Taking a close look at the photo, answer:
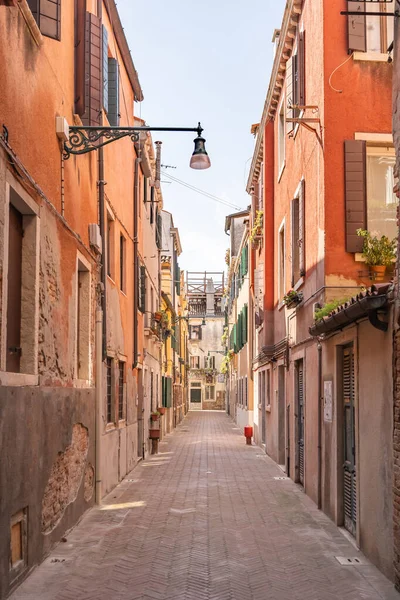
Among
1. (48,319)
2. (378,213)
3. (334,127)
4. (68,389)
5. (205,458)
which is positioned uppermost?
(334,127)

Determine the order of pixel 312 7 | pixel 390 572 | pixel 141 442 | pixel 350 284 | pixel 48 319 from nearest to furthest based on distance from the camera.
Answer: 1. pixel 390 572
2. pixel 48 319
3. pixel 350 284
4. pixel 312 7
5. pixel 141 442

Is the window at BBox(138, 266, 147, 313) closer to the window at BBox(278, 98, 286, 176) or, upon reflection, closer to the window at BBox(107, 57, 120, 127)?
the window at BBox(278, 98, 286, 176)

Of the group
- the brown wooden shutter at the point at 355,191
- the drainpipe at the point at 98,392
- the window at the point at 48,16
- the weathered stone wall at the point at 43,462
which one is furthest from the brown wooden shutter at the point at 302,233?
the window at the point at 48,16

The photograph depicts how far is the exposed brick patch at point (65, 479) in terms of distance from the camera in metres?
8.34

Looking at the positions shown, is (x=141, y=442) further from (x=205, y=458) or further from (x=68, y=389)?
(x=68, y=389)

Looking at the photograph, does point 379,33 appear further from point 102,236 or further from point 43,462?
point 43,462

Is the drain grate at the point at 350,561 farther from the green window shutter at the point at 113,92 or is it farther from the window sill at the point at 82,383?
the green window shutter at the point at 113,92

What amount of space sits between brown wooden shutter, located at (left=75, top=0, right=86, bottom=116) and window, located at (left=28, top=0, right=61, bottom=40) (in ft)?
5.59

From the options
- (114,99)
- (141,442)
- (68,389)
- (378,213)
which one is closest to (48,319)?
(68,389)

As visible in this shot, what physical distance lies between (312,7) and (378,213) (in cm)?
381

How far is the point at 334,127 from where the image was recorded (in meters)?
11.2

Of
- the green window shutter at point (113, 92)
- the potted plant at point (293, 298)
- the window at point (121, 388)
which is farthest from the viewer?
the window at point (121, 388)

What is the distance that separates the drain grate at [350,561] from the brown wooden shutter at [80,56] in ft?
21.9

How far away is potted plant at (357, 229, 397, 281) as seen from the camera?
414 inches
